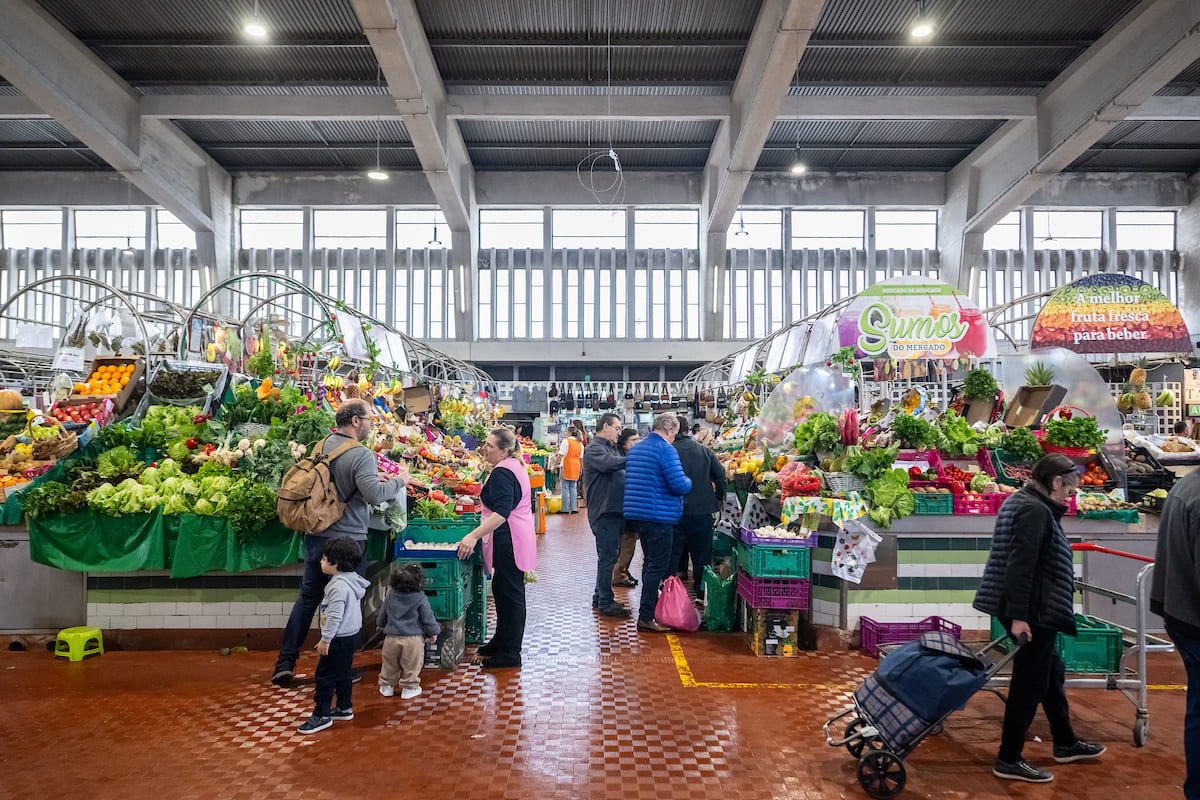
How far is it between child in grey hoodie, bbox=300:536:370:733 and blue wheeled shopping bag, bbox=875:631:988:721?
257cm

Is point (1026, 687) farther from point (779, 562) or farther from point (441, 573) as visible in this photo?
point (441, 573)

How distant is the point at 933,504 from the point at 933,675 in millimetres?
2344

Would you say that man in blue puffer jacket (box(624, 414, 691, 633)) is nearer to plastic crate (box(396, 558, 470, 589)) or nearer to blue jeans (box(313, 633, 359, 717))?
plastic crate (box(396, 558, 470, 589))

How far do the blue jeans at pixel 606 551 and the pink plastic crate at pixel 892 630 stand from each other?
211cm

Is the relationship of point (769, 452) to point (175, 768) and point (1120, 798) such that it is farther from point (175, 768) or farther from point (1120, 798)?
point (175, 768)

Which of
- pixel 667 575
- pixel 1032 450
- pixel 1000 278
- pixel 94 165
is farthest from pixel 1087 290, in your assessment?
pixel 94 165

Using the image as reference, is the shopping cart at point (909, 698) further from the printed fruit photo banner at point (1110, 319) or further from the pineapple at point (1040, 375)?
the printed fruit photo banner at point (1110, 319)

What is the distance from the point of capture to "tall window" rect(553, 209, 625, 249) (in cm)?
1911

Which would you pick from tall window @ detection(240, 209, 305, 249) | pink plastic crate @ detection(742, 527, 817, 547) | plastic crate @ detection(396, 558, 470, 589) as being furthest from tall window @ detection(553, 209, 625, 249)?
plastic crate @ detection(396, 558, 470, 589)

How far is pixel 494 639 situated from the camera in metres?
4.95

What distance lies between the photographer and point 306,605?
4.60 metres

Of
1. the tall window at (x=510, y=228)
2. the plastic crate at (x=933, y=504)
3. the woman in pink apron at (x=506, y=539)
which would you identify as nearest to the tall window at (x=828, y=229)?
the tall window at (x=510, y=228)

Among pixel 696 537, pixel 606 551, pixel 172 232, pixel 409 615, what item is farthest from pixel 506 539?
pixel 172 232

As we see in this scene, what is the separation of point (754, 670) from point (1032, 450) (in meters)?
3.09
